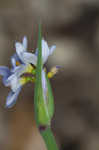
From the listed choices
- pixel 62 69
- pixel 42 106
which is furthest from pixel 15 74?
pixel 62 69

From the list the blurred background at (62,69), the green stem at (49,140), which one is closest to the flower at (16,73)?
the green stem at (49,140)

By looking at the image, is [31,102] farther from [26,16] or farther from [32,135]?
[26,16]

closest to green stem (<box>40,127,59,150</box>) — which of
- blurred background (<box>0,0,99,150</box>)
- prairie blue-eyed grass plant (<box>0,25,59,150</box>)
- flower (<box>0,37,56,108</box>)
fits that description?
prairie blue-eyed grass plant (<box>0,25,59,150</box>)

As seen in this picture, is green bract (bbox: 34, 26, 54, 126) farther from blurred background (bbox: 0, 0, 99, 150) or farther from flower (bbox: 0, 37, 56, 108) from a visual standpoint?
blurred background (bbox: 0, 0, 99, 150)

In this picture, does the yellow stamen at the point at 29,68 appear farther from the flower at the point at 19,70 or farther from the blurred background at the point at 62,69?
the blurred background at the point at 62,69

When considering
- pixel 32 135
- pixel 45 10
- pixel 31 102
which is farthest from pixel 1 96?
pixel 45 10
